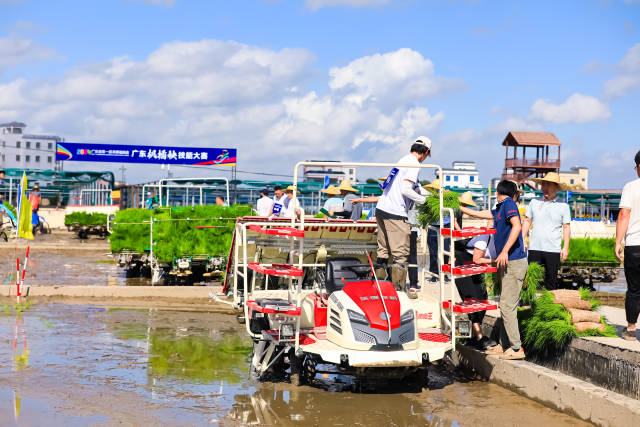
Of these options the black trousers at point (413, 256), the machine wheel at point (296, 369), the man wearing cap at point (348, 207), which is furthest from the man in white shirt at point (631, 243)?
the man wearing cap at point (348, 207)

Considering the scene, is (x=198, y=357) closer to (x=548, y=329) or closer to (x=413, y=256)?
(x=413, y=256)

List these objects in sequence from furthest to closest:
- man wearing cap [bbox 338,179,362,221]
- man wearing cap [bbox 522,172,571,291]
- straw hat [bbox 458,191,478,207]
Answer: man wearing cap [bbox 338,179,362,221], straw hat [bbox 458,191,478,207], man wearing cap [bbox 522,172,571,291]

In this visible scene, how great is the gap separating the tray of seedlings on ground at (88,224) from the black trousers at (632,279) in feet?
124

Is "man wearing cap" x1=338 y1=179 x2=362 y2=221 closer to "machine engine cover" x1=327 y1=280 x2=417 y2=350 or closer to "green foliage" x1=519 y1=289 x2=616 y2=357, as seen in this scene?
"green foliage" x1=519 y1=289 x2=616 y2=357

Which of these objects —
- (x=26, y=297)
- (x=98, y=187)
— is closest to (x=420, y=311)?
(x=26, y=297)

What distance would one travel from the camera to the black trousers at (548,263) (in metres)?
8.84

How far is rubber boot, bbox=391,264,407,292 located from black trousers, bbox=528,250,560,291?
1.75 metres

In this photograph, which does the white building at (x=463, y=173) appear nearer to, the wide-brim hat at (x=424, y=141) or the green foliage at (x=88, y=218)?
the green foliage at (x=88, y=218)

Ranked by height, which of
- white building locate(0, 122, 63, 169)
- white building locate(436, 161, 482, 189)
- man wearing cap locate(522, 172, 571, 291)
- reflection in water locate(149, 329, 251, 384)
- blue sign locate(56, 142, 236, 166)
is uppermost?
white building locate(0, 122, 63, 169)

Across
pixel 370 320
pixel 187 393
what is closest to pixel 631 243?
pixel 370 320

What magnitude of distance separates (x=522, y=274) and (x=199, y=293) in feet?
26.6

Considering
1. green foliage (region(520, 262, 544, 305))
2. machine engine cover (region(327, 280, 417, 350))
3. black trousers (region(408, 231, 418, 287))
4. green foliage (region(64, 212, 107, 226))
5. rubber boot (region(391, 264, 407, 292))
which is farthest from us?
green foliage (region(64, 212, 107, 226))

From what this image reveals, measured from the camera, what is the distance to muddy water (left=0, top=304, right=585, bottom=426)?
6.45 meters

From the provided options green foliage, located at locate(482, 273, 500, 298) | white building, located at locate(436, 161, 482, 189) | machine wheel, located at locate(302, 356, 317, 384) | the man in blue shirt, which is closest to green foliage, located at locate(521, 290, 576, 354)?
the man in blue shirt
